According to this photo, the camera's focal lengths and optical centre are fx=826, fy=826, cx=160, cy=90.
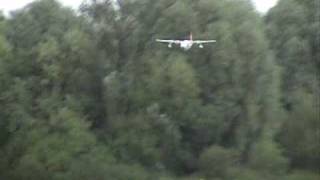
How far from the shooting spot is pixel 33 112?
29.5 metres

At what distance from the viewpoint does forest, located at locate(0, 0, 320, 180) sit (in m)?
27.8

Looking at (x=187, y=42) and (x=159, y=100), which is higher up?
(x=187, y=42)

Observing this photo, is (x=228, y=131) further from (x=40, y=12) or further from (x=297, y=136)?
(x=40, y=12)

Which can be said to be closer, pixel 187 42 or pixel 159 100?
pixel 187 42

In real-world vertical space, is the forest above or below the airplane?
below

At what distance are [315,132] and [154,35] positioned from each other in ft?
21.5

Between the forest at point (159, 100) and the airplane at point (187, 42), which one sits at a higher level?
the airplane at point (187, 42)

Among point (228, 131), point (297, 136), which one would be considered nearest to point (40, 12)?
point (228, 131)

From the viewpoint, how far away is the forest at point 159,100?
27766 millimetres

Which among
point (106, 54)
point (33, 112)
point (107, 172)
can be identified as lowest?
point (107, 172)

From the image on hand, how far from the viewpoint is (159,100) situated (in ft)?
93.1

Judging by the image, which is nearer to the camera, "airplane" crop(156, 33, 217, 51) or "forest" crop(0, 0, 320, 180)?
"forest" crop(0, 0, 320, 180)

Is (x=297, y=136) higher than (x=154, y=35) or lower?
lower

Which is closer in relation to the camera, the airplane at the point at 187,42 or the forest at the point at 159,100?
the forest at the point at 159,100
